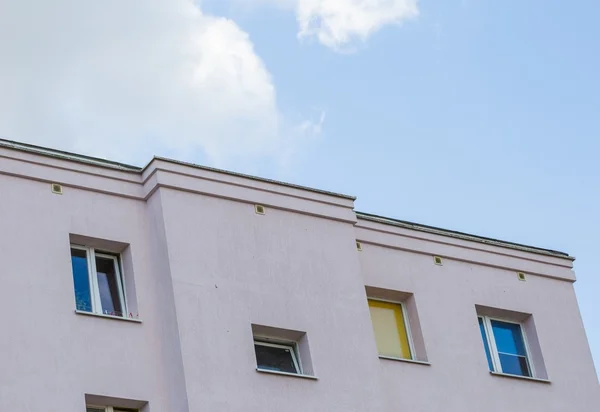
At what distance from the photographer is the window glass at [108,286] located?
19.9 m

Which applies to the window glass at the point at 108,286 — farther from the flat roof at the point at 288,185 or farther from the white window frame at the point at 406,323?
the white window frame at the point at 406,323

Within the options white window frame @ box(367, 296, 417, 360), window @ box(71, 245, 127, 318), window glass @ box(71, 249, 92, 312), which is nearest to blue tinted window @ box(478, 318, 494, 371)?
white window frame @ box(367, 296, 417, 360)

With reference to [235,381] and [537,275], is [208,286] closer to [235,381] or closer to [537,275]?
[235,381]

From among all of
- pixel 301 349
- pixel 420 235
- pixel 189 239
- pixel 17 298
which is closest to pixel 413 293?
pixel 420 235

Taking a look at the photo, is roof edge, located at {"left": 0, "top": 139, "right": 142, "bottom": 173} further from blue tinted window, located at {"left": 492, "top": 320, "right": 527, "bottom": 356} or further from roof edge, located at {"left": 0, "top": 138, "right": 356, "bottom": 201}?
blue tinted window, located at {"left": 492, "top": 320, "right": 527, "bottom": 356}

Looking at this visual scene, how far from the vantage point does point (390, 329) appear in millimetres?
22344

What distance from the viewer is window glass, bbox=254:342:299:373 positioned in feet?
66.5

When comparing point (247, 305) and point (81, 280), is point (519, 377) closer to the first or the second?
point (247, 305)

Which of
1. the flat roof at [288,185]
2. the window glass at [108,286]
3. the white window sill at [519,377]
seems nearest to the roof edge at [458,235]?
the flat roof at [288,185]

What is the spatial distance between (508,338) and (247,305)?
5.72 m

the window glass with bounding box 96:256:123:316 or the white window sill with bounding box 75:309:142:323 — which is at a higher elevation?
the window glass with bounding box 96:256:123:316

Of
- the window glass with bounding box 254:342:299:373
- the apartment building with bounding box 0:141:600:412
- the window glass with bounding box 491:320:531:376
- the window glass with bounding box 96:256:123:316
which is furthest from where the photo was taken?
the window glass with bounding box 491:320:531:376

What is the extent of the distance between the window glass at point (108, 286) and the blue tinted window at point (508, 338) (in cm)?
713

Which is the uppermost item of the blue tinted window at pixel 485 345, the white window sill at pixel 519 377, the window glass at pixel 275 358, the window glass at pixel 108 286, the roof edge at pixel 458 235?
the roof edge at pixel 458 235
